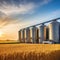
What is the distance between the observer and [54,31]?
25344mm

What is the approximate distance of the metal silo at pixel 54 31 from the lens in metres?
25.0

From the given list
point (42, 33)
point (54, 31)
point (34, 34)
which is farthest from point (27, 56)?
point (34, 34)

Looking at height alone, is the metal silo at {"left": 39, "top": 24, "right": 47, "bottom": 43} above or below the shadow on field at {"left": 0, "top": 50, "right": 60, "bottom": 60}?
above

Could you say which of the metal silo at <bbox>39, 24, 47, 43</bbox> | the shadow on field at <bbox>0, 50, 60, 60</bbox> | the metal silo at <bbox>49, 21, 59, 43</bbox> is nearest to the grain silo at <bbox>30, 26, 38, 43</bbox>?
the metal silo at <bbox>39, 24, 47, 43</bbox>

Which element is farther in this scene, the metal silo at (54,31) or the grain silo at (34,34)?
the grain silo at (34,34)

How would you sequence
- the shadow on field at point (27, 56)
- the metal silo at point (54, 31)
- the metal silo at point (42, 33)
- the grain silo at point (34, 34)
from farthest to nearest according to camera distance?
1. the grain silo at point (34, 34)
2. the metal silo at point (42, 33)
3. the metal silo at point (54, 31)
4. the shadow on field at point (27, 56)

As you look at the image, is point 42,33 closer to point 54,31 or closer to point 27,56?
point 54,31

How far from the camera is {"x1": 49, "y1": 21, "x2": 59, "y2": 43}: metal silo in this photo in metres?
25.0

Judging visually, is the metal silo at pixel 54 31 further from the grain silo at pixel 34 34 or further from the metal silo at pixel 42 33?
the grain silo at pixel 34 34

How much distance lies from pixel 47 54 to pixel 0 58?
143cm

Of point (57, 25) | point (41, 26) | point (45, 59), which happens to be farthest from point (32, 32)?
point (45, 59)

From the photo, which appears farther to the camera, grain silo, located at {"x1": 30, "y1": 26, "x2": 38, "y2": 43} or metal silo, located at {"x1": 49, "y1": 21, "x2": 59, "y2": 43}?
grain silo, located at {"x1": 30, "y1": 26, "x2": 38, "y2": 43}

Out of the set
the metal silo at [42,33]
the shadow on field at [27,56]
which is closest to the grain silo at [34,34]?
the metal silo at [42,33]

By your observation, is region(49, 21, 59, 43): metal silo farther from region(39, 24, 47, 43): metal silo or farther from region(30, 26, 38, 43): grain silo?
region(30, 26, 38, 43): grain silo
